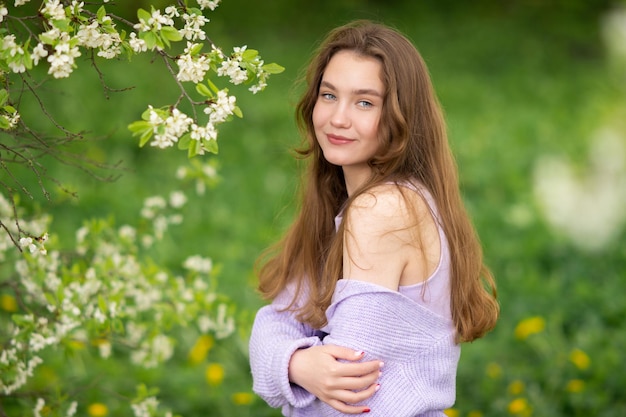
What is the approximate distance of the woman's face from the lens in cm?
207

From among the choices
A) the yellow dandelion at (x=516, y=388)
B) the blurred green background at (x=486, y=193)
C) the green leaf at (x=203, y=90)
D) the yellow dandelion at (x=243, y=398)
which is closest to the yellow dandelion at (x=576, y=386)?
the blurred green background at (x=486, y=193)

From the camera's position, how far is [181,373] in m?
3.47

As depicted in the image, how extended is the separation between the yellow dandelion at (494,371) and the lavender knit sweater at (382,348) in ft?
4.06

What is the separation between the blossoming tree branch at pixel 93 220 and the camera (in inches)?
66.3

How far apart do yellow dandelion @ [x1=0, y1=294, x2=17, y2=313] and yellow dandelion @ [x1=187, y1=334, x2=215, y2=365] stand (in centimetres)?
76

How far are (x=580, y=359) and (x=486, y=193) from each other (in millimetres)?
2110

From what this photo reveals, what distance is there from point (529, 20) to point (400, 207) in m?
9.67

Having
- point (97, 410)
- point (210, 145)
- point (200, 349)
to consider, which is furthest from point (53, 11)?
point (200, 349)

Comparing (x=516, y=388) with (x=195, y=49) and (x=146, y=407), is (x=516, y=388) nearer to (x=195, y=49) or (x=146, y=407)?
(x=146, y=407)

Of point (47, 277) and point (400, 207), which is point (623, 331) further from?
point (47, 277)

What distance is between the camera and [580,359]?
335 cm

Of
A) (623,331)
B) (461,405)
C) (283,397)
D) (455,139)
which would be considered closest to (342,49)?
(283,397)

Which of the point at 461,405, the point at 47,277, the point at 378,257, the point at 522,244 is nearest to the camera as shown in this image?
the point at 378,257

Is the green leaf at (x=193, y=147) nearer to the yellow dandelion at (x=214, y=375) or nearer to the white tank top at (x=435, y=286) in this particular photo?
the white tank top at (x=435, y=286)
